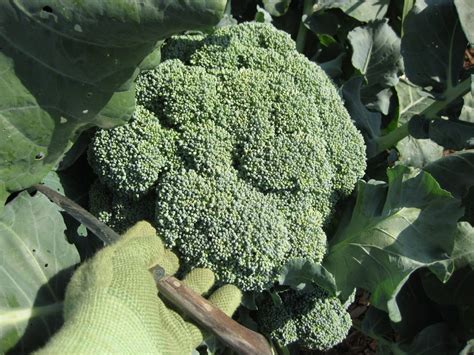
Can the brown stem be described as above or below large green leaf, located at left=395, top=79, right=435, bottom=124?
below

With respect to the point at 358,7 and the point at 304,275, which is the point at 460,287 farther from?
the point at 358,7

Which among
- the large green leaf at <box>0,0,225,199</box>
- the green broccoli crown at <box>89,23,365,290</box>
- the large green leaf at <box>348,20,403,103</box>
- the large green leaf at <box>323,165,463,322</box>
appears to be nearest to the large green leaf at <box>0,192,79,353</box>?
the large green leaf at <box>0,0,225,199</box>

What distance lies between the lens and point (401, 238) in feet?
5.02

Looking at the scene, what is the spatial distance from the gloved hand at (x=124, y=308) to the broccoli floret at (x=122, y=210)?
0.49 ft

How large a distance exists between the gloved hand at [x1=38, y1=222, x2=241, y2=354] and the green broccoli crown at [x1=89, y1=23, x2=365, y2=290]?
0.40 ft

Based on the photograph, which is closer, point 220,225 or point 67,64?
point 67,64

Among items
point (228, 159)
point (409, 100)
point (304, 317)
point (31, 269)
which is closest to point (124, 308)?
point (31, 269)

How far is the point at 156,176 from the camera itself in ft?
5.12

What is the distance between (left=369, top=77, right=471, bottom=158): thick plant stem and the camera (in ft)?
6.12

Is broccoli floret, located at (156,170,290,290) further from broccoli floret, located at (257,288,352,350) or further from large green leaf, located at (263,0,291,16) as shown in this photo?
large green leaf, located at (263,0,291,16)

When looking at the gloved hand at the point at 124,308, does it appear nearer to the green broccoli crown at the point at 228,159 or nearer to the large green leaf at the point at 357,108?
the green broccoli crown at the point at 228,159

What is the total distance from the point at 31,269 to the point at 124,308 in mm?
420

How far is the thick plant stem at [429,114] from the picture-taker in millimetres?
1865

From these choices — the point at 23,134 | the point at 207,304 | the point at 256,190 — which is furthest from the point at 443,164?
the point at 23,134
